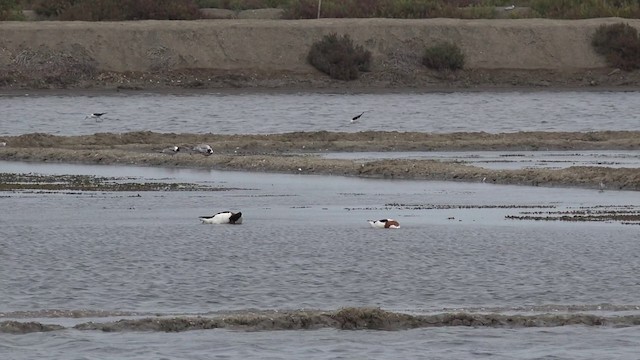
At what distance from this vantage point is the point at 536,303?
50.4 feet

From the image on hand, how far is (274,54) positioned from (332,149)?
29.4 metres

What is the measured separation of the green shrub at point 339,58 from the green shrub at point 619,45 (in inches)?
399

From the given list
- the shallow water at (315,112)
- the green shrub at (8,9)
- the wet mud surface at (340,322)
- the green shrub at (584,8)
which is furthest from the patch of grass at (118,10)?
the wet mud surface at (340,322)

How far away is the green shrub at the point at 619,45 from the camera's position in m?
65.7

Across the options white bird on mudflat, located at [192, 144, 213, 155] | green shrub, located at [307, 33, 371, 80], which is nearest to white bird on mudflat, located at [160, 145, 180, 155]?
white bird on mudflat, located at [192, 144, 213, 155]

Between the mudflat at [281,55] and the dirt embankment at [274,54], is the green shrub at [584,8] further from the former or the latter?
the dirt embankment at [274,54]

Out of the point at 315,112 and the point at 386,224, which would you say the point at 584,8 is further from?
the point at 386,224

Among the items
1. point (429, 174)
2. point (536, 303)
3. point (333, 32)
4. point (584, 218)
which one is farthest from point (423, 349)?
point (333, 32)

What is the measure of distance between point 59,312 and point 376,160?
17.6 m

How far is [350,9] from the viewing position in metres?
77.4

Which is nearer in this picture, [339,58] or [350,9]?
[339,58]

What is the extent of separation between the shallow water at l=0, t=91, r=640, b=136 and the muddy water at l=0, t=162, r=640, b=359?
670 inches

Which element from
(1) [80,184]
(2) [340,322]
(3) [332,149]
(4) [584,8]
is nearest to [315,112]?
(3) [332,149]

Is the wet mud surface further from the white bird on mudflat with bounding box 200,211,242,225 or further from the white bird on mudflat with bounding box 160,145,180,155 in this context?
the white bird on mudflat with bounding box 160,145,180,155
